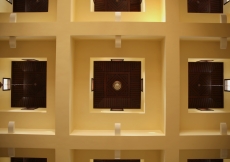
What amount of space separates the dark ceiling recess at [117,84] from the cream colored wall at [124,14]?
58.2 inches

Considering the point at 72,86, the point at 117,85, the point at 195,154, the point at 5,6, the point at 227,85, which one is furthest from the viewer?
the point at 117,85

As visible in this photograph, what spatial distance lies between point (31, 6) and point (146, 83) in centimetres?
Answer: 483

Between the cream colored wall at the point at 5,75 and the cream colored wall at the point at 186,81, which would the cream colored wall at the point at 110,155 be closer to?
the cream colored wall at the point at 186,81

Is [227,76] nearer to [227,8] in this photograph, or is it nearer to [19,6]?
[227,8]

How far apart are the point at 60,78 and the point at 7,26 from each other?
2283 mm

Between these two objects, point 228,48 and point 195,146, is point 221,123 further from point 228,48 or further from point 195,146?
point 228,48

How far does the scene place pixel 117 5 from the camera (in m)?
6.80

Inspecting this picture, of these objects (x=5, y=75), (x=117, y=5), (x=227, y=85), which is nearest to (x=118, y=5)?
(x=117, y=5)

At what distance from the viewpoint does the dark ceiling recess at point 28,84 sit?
6.91 m

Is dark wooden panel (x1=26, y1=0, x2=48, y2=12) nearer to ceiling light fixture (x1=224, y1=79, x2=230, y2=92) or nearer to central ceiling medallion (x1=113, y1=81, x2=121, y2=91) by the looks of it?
central ceiling medallion (x1=113, y1=81, x2=121, y2=91)

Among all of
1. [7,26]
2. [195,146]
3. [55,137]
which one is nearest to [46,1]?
[7,26]

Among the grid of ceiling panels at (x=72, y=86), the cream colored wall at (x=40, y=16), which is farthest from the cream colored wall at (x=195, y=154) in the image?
the cream colored wall at (x=40, y=16)

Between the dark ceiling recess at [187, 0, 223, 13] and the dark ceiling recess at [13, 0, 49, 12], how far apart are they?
5.06 m

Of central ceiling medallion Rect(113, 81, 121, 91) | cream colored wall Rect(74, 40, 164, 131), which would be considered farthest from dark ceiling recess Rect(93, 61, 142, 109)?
cream colored wall Rect(74, 40, 164, 131)
